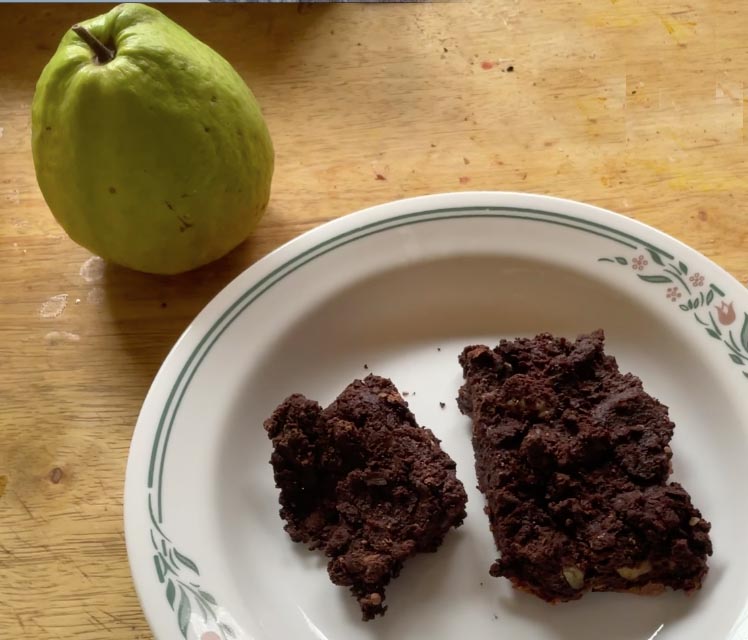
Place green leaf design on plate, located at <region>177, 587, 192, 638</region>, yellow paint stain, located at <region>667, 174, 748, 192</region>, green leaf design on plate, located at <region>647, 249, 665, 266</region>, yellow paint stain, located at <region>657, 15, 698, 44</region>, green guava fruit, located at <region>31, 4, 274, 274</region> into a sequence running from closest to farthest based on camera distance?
green leaf design on plate, located at <region>177, 587, 192, 638</region>, green guava fruit, located at <region>31, 4, 274, 274</region>, green leaf design on plate, located at <region>647, 249, 665, 266</region>, yellow paint stain, located at <region>667, 174, 748, 192</region>, yellow paint stain, located at <region>657, 15, 698, 44</region>

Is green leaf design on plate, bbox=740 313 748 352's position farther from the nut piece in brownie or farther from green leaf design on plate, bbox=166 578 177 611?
green leaf design on plate, bbox=166 578 177 611

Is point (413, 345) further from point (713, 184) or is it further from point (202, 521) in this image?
point (713, 184)

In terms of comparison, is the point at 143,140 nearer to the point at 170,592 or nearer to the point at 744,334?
the point at 170,592

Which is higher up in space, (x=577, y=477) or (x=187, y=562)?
Answer: (x=577, y=477)

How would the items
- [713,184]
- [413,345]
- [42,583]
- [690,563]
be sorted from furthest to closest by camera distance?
1. [713,184]
2. [413,345]
3. [42,583]
4. [690,563]

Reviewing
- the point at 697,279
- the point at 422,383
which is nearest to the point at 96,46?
the point at 422,383

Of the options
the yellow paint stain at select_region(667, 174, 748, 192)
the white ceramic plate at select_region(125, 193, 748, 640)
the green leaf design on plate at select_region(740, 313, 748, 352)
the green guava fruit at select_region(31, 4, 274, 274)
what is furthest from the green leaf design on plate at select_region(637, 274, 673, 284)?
the green guava fruit at select_region(31, 4, 274, 274)

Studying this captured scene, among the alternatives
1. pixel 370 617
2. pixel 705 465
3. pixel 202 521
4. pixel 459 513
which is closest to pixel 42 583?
pixel 202 521
